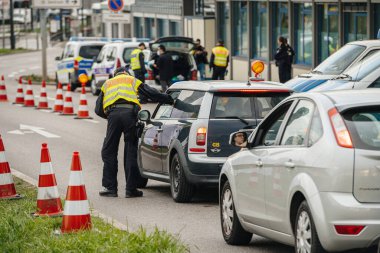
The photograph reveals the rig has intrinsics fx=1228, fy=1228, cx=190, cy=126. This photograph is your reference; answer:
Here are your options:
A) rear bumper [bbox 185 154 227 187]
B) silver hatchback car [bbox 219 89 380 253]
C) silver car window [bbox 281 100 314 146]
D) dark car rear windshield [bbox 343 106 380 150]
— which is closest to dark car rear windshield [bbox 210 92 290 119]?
rear bumper [bbox 185 154 227 187]

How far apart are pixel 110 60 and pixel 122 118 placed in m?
23.3

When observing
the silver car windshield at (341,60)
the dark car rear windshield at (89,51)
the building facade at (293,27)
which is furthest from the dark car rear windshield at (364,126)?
the dark car rear windshield at (89,51)

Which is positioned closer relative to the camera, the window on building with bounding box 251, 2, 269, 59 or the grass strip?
the grass strip

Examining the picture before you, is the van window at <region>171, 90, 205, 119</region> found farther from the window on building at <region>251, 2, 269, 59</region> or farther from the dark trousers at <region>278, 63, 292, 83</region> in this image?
the window on building at <region>251, 2, 269, 59</region>

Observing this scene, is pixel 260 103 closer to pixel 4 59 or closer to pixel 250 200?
pixel 250 200

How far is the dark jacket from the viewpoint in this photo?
108 ft

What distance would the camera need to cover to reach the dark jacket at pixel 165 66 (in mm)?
33031

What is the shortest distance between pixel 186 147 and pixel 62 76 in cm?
3094

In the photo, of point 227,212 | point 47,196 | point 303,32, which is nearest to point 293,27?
point 303,32

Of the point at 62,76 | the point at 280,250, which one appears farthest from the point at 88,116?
the point at 280,250

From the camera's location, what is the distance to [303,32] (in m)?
38.8

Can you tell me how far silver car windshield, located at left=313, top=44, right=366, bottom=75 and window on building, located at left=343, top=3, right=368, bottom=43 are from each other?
14.9 meters

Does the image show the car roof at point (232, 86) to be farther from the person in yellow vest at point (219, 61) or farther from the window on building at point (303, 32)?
the window on building at point (303, 32)

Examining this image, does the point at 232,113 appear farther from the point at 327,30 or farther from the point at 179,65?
the point at 327,30
